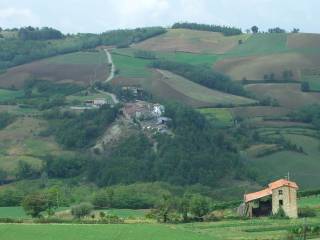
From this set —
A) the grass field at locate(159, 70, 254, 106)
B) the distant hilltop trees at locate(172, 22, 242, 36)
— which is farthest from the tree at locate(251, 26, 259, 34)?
the grass field at locate(159, 70, 254, 106)

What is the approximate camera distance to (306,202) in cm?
6462

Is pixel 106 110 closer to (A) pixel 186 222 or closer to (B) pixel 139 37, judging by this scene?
(A) pixel 186 222

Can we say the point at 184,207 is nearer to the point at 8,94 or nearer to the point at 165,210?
the point at 165,210

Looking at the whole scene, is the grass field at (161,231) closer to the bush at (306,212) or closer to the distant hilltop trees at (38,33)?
the bush at (306,212)

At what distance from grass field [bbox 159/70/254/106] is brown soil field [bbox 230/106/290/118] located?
2.74 meters

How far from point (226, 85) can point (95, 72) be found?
17475 mm

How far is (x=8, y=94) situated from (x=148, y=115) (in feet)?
90.7

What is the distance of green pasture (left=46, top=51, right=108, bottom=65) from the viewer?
141 meters

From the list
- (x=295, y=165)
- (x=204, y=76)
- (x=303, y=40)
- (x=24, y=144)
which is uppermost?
(x=303, y=40)

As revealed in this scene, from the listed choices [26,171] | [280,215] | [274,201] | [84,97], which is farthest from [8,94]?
[280,215]

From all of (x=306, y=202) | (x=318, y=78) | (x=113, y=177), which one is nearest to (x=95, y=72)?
(x=318, y=78)

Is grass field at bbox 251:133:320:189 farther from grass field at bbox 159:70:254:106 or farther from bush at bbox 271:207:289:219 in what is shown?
bush at bbox 271:207:289:219

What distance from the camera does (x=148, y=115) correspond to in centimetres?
10544

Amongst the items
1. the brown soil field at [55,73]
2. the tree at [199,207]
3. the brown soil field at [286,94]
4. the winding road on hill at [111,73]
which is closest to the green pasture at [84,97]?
the winding road on hill at [111,73]
